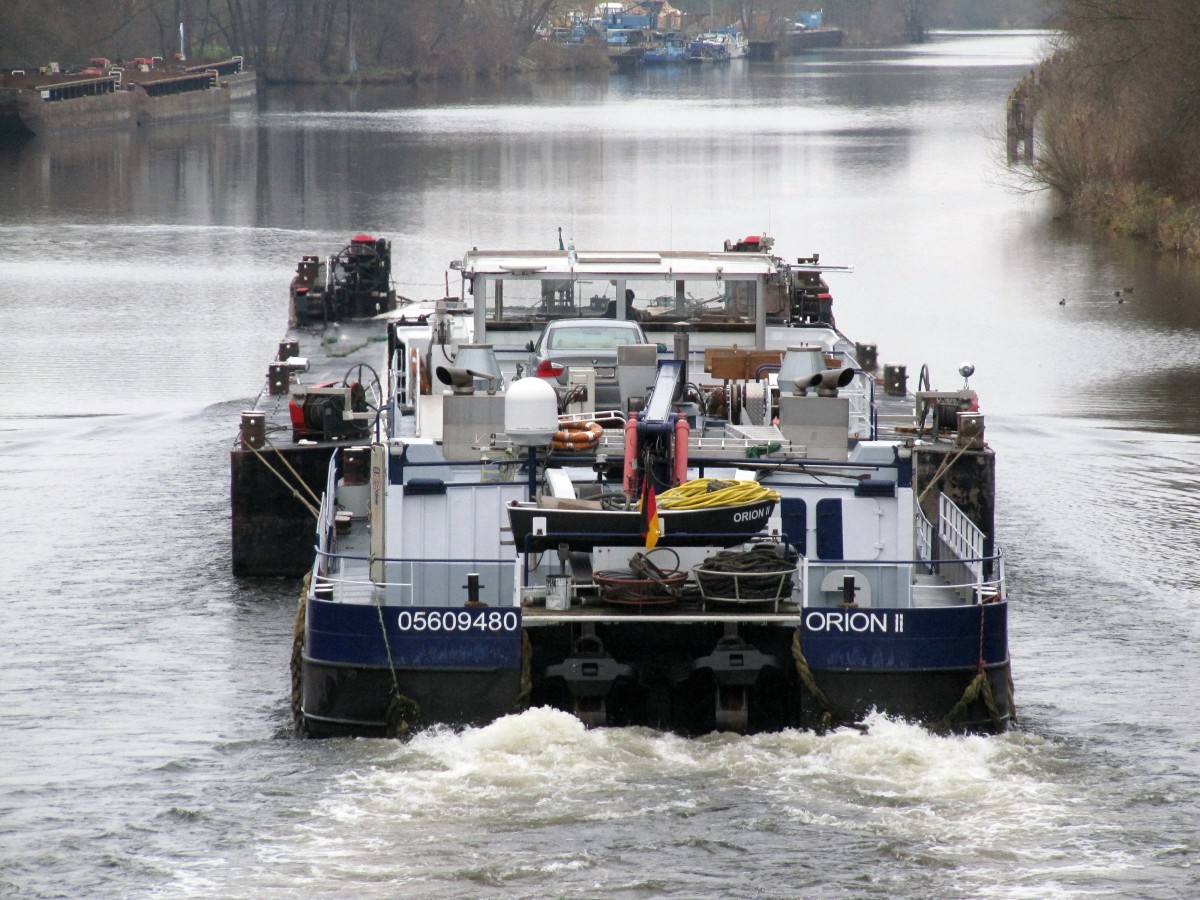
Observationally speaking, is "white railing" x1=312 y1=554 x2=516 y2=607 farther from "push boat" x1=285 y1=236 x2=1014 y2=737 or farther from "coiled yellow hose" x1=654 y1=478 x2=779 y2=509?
"coiled yellow hose" x1=654 y1=478 x2=779 y2=509

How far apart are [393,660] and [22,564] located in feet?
35.5

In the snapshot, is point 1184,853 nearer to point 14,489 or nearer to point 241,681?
point 241,681

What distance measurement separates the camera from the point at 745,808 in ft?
57.8

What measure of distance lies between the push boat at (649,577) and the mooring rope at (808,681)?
0.02 m

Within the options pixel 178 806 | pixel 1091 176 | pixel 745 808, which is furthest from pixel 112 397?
pixel 1091 176

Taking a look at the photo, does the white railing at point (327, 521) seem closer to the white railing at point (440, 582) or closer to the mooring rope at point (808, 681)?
the white railing at point (440, 582)

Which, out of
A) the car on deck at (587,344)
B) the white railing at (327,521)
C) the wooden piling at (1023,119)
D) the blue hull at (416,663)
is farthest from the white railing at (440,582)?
the wooden piling at (1023,119)

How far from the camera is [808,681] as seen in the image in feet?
60.1

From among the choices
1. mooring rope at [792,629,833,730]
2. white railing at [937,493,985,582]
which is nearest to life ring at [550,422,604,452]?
mooring rope at [792,629,833,730]

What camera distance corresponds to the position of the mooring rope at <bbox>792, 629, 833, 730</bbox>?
60.1 feet

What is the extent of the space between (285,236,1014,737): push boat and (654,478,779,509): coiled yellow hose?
3 cm

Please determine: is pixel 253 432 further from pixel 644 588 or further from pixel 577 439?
pixel 644 588

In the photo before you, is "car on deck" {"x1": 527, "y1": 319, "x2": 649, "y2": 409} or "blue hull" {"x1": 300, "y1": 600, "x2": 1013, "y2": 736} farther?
"car on deck" {"x1": 527, "y1": 319, "x2": 649, "y2": 409}

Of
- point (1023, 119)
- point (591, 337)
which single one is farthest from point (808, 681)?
point (1023, 119)
